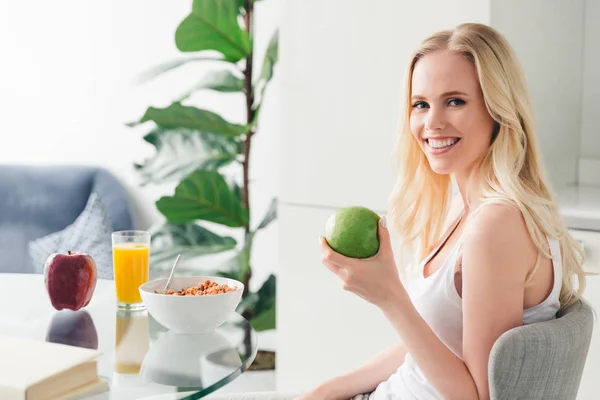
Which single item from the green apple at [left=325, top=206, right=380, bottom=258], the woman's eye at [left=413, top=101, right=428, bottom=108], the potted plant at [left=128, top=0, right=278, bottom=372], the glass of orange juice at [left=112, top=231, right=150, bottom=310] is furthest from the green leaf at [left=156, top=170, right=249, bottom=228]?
the green apple at [left=325, top=206, right=380, bottom=258]

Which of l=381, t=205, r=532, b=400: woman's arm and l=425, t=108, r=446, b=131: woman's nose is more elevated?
l=425, t=108, r=446, b=131: woman's nose

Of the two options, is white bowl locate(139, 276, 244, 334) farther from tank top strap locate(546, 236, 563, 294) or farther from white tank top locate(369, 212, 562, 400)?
tank top strap locate(546, 236, 563, 294)

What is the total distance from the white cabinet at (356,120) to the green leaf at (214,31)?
17.6 inches

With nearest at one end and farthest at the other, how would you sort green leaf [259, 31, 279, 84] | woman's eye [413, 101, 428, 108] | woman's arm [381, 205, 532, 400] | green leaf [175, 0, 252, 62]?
woman's arm [381, 205, 532, 400] < woman's eye [413, 101, 428, 108] < green leaf [175, 0, 252, 62] < green leaf [259, 31, 279, 84]

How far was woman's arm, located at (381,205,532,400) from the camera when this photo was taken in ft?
4.32

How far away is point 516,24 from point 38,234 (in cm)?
219

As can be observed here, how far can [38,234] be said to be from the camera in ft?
11.7

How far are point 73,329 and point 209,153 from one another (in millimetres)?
1562

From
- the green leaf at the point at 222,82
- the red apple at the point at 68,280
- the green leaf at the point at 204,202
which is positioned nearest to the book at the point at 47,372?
the red apple at the point at 68,280

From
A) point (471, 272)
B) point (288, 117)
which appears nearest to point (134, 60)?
point (288, 117)

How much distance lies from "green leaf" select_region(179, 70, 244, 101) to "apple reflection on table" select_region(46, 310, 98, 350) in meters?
1.49

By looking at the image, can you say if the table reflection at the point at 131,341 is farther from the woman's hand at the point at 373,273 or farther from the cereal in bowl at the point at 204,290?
the woman's hand at the point at 373,273

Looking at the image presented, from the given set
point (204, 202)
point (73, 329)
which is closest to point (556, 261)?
point (73, 329)

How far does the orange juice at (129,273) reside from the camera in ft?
5.53
